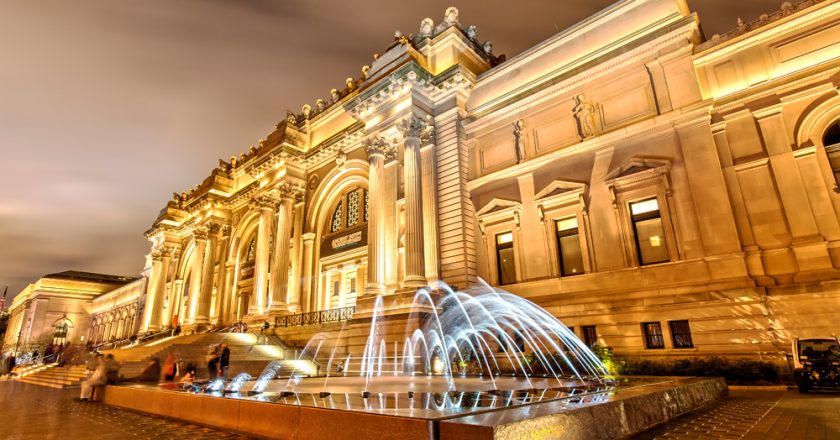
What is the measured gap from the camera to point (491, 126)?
2167 centimetres

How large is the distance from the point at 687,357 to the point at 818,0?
13.3 meters

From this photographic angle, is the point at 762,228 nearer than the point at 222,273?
Yes

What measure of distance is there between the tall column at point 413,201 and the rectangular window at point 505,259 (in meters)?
3.64

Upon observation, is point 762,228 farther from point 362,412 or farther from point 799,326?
point 362,412

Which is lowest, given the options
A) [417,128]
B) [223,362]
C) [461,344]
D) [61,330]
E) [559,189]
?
[223,362]

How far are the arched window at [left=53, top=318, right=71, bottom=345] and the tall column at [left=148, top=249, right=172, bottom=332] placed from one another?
43615mm

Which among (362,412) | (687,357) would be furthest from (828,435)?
(687,357)

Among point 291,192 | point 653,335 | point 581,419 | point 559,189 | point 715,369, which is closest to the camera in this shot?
point 581,419

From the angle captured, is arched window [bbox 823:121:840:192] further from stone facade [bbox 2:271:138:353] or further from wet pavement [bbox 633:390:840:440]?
stone facade [bbox 2:271:138:353]

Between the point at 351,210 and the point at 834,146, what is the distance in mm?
24283

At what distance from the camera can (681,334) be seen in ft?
46.2

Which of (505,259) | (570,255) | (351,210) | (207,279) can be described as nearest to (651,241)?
(570,255)

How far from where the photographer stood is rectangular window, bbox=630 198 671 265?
15594 mm

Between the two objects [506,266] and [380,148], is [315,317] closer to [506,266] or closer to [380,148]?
[380,148]
